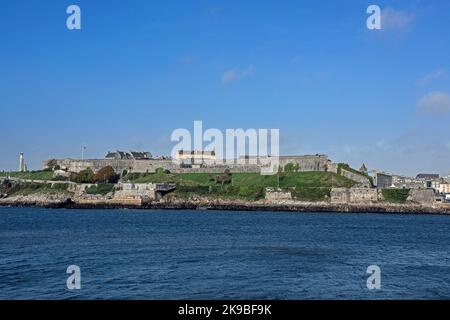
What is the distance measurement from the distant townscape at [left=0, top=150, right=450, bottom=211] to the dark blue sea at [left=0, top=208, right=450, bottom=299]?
3067cm

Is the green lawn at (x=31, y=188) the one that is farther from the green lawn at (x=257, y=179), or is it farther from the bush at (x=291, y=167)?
the bush at (x=291, y=167)

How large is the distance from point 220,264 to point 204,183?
5295 cm

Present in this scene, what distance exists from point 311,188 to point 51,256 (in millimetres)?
45101

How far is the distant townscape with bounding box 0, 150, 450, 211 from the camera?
6122 centimetres

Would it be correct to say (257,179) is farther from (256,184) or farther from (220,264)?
(220,264)

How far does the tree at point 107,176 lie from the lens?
74938 mm

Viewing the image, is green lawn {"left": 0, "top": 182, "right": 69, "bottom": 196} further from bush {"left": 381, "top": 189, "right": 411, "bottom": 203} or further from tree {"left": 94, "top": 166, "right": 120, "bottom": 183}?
bush {"left": 381, "top": 189, "right": 411, "bottom": 203}

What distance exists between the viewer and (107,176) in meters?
76.1

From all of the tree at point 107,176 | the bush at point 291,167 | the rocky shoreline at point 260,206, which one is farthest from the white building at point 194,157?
the rocky shoreline at point 260,206

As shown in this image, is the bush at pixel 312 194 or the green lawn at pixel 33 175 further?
the green lawn at pixel 33 175

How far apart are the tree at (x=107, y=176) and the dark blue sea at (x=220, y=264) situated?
4455 cm
